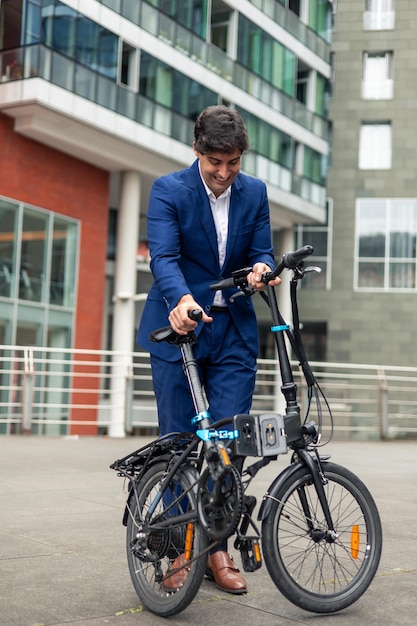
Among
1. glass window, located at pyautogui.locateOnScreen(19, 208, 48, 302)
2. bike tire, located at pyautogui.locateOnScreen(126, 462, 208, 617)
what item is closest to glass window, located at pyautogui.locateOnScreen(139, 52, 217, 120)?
glass window, located at pyautogui.locateOnScreen(19, 208, 48, 302)

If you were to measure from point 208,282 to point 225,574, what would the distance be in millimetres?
1174

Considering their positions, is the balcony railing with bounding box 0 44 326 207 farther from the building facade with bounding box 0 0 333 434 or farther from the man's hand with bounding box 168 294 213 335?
the man's hand with bounding box 168 294 213 335

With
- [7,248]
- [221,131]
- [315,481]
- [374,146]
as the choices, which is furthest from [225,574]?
[374,146]

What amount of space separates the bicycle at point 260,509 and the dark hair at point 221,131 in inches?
19.3

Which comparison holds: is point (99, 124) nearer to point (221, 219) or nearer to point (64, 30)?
point (64, 30)

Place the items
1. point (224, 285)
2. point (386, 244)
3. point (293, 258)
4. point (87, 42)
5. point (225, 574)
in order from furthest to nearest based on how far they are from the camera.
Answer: point (386, 244) < point (87, 42) < point (225, 574) < point (224, 285) < point (293, 258)

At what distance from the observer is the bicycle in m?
3.39

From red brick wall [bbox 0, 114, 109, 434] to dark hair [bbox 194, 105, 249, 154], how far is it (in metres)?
17.9

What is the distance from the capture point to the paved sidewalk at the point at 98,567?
3.48m

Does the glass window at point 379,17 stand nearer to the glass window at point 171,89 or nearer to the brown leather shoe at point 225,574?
the glass window at point 171,89

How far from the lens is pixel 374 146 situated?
3753cm

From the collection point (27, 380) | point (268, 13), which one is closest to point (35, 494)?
point (27, 380)

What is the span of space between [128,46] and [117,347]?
7439 millimetres

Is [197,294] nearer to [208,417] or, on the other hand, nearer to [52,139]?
[208,417]
